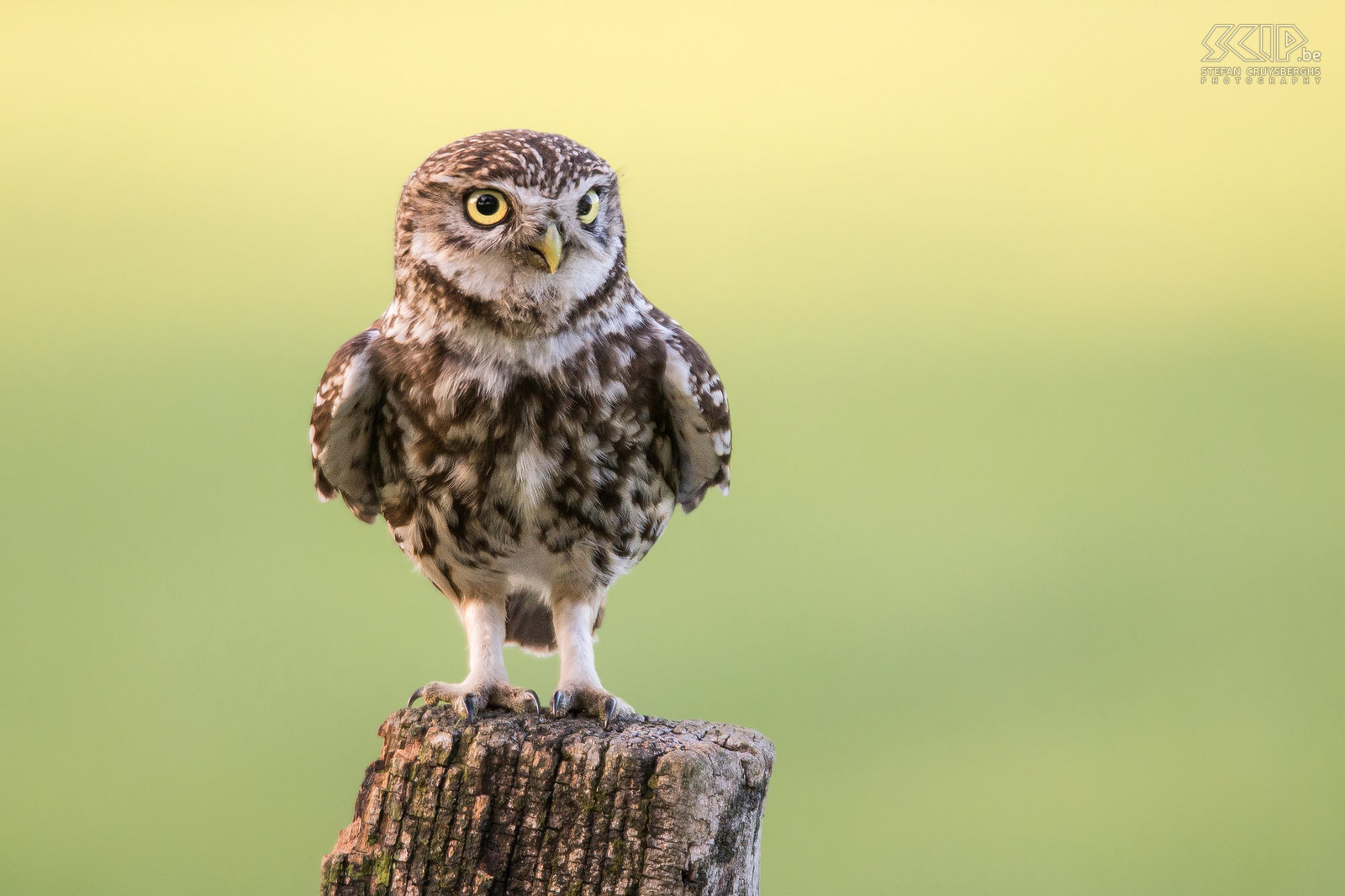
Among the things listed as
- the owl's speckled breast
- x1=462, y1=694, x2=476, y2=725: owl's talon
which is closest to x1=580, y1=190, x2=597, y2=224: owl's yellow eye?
the owl's speckled breast

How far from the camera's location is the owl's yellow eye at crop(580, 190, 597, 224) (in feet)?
7.93

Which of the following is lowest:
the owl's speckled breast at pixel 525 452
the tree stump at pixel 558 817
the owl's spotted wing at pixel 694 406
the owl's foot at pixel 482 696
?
the tree stump at pixel 558 817

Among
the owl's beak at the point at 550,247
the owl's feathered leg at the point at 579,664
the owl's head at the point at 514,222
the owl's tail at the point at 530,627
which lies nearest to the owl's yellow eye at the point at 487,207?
the owl's head at the point at 514,222

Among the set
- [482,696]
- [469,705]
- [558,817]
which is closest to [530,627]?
[482,696]

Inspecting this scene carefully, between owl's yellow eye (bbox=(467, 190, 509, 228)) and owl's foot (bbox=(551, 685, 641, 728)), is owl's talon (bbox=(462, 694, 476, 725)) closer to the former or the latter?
owl's foot (bbox=(551, 685, 641, 728))

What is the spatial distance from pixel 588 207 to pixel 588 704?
1045 millimetres

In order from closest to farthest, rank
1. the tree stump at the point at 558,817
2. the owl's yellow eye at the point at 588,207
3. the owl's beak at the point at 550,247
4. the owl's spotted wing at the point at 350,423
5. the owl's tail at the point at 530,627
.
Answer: the tree stump at the point at 558,817, the owl's beak at the point at 550,247, the owl's yellow eye at the point at 588,207, the owl's spotted wing at the point at 350,423, the owl's tail at the point at 530,627

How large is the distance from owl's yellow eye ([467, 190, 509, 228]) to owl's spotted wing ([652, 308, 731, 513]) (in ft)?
1.57

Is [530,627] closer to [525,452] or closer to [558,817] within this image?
[525,452]

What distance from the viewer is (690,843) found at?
1.92m

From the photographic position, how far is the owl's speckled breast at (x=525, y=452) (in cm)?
250

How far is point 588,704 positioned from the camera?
8.32ft

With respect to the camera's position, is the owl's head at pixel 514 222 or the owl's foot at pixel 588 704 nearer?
the owl's head at pixel 514 222

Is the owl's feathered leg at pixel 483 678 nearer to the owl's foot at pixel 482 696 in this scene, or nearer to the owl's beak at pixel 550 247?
the owl's foot at pixel 482 696
